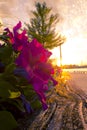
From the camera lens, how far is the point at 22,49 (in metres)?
1.02

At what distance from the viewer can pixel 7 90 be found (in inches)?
35.9

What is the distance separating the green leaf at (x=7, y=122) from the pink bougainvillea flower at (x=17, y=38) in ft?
0.79

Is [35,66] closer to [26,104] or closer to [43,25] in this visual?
[26,104]

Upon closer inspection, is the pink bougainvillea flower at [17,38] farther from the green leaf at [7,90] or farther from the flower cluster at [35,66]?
the green leaf at [7,90]

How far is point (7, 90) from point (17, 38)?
247 mm

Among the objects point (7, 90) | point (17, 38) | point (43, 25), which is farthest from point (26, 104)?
point (43, 25)

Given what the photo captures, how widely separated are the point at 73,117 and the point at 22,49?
238 inches

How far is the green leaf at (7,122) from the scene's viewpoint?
2.93 feet

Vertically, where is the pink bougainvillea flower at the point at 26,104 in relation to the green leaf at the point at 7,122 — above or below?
above

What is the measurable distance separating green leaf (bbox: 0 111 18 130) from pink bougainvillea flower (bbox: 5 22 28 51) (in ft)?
0.79

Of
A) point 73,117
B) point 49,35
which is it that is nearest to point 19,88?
point 73,117

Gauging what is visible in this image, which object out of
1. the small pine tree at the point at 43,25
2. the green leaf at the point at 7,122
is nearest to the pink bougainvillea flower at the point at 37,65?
the green leaf at the point at 7,122

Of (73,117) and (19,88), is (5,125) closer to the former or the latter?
(19,88)

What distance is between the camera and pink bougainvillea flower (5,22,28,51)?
108 centimetres
